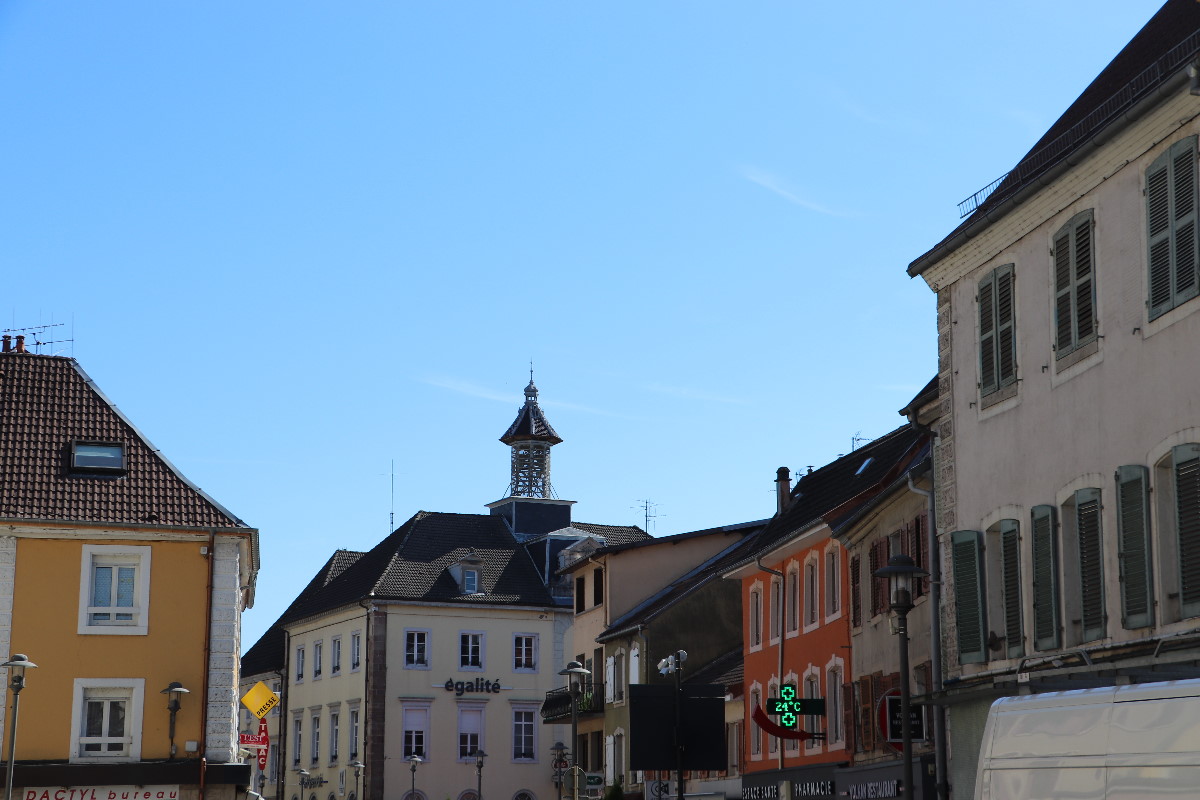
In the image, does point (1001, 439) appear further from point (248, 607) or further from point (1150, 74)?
point (248, 607)

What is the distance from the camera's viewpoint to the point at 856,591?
36.3 metres

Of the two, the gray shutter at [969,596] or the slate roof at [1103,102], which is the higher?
the slate roof at [1103,102]

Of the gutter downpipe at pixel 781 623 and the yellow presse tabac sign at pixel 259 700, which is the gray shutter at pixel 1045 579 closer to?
the yellow presse tabac sign at pixel 259 700

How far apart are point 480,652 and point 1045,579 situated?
59.5 metres

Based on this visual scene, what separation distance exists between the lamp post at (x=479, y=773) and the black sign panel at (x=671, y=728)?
147ft

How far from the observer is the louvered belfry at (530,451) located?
Answer: 304 ft

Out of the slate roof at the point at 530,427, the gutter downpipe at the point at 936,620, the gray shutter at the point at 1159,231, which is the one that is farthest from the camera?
the slate roof at the point at 530,427

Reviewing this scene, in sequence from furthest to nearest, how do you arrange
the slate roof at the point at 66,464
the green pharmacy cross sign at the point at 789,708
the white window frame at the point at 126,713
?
the slate roof at the point at 66,464
the green pharmacy cross sign at the point at 789,708
the white window frame at the point at 126,713

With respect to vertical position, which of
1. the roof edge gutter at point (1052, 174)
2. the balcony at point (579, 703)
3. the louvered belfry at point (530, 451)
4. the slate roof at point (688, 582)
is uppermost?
the louvered belfry at point (530, 451)

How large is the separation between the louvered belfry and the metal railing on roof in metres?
68.4

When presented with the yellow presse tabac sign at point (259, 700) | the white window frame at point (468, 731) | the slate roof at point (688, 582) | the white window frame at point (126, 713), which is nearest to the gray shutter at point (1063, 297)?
the yellow presse tabac sign at point (259, 700)

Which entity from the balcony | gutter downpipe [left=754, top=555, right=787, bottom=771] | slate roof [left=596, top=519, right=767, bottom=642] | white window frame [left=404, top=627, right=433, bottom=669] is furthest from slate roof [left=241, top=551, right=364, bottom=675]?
gutter downpipe [left=754, top=555, right=787, bottom=771]

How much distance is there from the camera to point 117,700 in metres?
35.6

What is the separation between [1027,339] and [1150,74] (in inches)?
156
